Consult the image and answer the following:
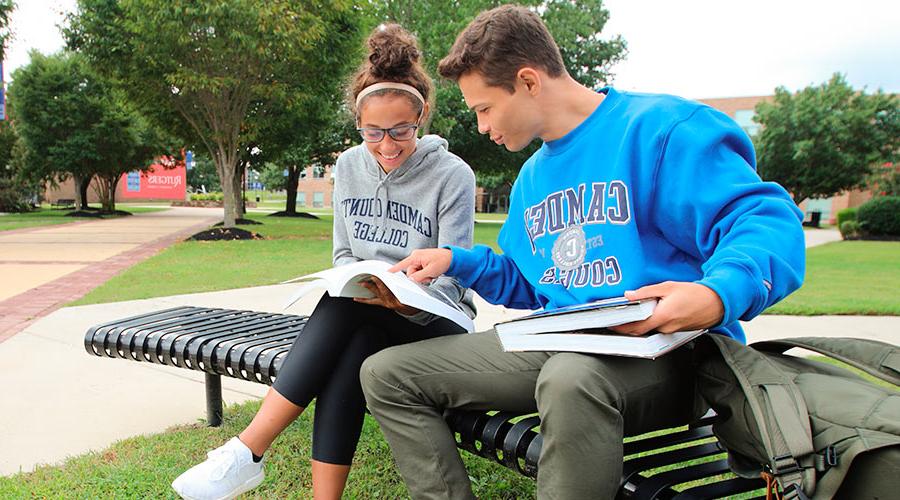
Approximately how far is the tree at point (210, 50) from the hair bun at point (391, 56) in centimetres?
1034

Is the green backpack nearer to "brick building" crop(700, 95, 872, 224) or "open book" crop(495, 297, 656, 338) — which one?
"open book" crop(495, 297, 656, 338)

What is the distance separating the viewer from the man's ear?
1.68 meters

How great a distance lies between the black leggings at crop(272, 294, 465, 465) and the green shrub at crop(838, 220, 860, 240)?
23986 mm

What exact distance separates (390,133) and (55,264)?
867 cm

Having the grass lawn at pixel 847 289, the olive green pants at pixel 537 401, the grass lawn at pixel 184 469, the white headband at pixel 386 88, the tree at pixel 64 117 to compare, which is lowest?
the grass lawn at pixel 184 469

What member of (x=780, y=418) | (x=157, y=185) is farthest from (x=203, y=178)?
(x=780, y=418)

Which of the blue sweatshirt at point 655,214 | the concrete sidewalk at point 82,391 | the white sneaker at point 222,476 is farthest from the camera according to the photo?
the concrete sidewalk at point 82,391

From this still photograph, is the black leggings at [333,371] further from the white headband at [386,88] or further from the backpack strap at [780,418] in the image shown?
the backpack strap at [780,418]

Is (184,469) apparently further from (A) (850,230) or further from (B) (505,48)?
(A) (850,230)

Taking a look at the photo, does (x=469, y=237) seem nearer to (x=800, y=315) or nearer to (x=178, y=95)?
(x=800, y=315)

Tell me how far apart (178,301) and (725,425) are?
5.47 m

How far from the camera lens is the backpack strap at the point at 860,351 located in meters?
1.20

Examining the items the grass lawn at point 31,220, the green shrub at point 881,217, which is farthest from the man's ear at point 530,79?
the green shrub at point 881,217

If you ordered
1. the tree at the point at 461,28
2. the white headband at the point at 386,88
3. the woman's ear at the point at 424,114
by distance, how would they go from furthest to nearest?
1. the tree at the point at 461,28
2. the woman's ear at the point at 424,114
3. the white headband at the point at 386,88
